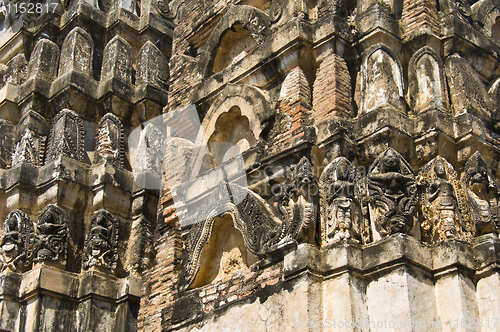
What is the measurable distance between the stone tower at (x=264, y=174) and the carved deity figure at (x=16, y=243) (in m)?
0.03

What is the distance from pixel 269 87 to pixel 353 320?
10.8 ft

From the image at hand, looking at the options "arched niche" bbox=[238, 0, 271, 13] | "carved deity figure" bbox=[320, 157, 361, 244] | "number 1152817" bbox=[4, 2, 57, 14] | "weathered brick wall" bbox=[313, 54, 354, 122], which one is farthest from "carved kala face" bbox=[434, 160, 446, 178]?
"number 1152817" bbox=[4, 2, 57, 14]

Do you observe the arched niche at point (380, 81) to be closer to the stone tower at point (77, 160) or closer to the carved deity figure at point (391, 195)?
the carved deity figure at point (391, 195)

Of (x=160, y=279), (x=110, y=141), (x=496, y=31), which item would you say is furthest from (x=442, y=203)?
(x=110, y=141)

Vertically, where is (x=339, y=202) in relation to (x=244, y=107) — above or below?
below

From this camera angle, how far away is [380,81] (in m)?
6.54

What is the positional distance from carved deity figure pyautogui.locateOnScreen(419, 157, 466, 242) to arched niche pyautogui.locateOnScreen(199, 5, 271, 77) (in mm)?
3000

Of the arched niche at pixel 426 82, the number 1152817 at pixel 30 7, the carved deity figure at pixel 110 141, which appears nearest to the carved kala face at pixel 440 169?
the arched niche at pixel 426 82

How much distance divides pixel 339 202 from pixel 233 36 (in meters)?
3.57

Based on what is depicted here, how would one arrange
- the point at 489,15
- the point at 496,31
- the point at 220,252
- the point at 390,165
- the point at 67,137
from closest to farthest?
the point at 390,165, the point at 220,252, the point at 489,15, the point at 496,31, the point at 67,137

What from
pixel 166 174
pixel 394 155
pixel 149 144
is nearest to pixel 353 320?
pixel 394 155

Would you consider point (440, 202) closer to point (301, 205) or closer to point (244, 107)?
point (301, 205)

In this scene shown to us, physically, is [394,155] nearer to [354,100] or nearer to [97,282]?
[354,100]

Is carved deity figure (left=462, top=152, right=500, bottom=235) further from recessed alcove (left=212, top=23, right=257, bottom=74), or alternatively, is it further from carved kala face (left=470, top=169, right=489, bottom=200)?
recessed alcove (left=212, top=23, right=257, bottom=74)
